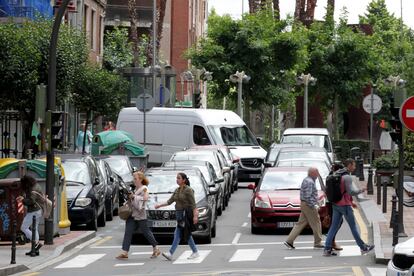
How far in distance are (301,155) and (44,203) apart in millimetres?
14562

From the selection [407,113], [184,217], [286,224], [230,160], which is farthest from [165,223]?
[230,160]

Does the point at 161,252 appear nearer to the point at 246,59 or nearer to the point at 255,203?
the point at 255,203

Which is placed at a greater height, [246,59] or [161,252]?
[246,59]

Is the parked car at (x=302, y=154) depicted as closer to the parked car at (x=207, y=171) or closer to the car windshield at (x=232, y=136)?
the parked car at (x=207, y=171)

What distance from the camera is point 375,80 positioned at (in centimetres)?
7025

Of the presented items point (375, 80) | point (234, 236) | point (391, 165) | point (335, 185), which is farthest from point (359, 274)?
point (375, 80)

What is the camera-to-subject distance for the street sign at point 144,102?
40.1m

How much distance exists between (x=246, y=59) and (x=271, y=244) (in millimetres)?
38115

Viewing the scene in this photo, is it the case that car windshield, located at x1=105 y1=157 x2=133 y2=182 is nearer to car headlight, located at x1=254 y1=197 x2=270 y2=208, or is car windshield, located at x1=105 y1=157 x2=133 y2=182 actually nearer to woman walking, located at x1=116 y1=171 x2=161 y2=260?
car headlight, located at x1=254 y1=197 x2=270 y2=208

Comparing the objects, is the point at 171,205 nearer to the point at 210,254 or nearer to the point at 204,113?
the point at 210,254

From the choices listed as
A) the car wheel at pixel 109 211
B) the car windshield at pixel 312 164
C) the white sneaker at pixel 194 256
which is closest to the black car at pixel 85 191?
the car wheel at pixel 109 211

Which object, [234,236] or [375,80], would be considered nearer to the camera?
[234,236]

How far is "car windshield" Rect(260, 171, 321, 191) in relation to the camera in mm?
28266

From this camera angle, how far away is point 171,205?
25391 millimetres
